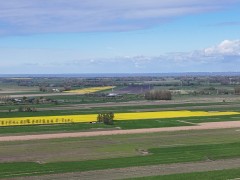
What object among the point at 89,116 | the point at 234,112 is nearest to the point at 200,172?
the point at 89,116

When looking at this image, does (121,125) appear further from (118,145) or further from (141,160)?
(141,160)

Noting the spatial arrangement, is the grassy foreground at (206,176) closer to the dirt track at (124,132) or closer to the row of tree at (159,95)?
the dirt track at (124,132)

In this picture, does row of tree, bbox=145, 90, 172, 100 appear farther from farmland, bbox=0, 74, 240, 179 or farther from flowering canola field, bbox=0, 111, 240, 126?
farmland, bbox=0, 74, 240, 179

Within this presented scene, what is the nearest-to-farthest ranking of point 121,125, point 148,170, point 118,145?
1. point 148,170
2. point 118,145
3. point 121,125

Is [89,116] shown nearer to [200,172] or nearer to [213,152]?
[213,152]

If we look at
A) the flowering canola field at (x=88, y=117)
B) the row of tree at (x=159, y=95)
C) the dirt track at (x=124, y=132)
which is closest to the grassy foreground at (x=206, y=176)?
the dirt track at (x=124, y=132)

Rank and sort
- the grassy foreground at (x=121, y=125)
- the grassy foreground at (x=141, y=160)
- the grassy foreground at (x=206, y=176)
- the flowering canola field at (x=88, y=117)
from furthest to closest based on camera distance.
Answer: the flowering canola field at (x=88, y=117) < the grassy foreground at (x=121, y=125) < the grassy foreground at (x=141, y=160) < the grassy foreground at (x=206, y=176)

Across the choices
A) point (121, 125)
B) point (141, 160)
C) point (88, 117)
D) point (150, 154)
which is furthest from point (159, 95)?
point (141, 160)
